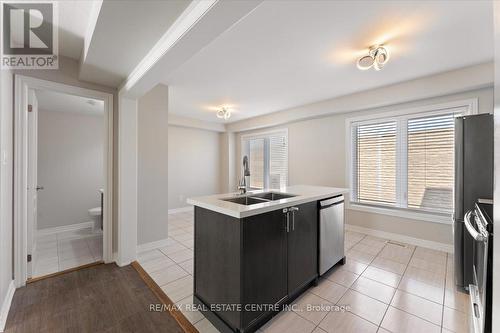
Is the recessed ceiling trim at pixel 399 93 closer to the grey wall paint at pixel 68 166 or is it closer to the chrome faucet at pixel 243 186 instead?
the chrome faucet at pixel 243 186

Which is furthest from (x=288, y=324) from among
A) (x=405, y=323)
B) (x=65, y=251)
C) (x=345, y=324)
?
(x=65, y=251)

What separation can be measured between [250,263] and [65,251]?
3.17 meters

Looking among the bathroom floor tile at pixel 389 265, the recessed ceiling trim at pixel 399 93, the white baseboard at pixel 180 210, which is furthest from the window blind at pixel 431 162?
the white baseboard at pixel 180 210

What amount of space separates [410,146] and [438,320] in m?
2.49

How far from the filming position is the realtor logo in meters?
1.66

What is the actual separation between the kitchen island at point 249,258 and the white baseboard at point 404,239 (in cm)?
227

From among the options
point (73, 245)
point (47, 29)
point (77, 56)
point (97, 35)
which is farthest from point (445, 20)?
point (73, 245)

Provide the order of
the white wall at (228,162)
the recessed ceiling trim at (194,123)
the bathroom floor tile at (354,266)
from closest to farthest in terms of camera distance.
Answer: the bathroom floor tile at (354,266) < the recessed ceiling trim at (194,123) < the white wall at (228,162)

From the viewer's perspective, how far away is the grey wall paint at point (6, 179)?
173 cm

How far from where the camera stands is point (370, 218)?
145 inches

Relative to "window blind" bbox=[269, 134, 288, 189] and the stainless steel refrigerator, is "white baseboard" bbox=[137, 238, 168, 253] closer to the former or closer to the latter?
"window blind" bbox=[269, 134, 288, 189]

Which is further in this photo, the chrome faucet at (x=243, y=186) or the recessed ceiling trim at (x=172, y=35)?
the chrome faucet at (x=243, y=186)

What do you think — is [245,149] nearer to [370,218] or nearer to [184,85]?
[184,85]

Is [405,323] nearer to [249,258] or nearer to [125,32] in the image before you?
[249,258]
